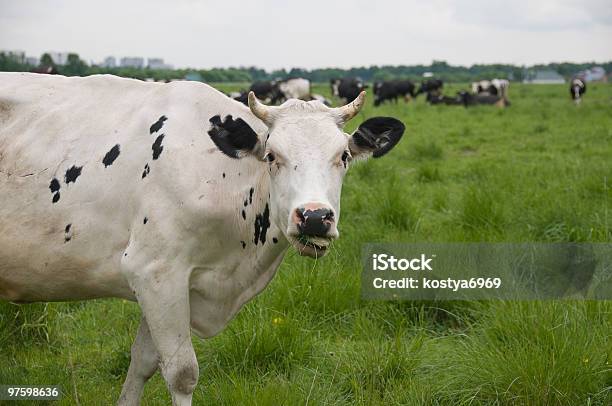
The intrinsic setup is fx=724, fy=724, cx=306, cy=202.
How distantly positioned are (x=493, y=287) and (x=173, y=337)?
2.45m

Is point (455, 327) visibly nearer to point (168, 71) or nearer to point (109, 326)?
point (109, 326)

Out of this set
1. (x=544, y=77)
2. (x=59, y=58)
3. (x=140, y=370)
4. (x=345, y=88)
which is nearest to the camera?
(x=140, y=370)

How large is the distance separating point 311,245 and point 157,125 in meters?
1.11

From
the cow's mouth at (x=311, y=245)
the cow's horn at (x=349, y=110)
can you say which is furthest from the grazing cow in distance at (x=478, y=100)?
the cow's mouth at (x=311, y=245)

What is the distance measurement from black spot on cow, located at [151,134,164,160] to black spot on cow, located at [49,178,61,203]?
543 millimetres

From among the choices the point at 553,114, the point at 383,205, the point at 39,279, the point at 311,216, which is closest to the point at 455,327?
the point at 383,205

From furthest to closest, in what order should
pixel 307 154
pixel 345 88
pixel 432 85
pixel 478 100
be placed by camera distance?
1. pixel 432 85
2. pixel 345 88
3. pixel 478 100
4. pixel 307 154

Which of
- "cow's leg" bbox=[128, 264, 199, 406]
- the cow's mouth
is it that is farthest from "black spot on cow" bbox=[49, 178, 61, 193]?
the cow's mouth

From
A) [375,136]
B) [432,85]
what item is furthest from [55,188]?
[432,85]

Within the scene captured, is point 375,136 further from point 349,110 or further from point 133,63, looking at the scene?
point 133,63

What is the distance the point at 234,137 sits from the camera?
134 inches

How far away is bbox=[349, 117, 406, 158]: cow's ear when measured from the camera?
3.59 meters

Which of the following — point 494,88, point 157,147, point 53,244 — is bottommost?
point 494,88

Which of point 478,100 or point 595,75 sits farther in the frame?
point 595,75
